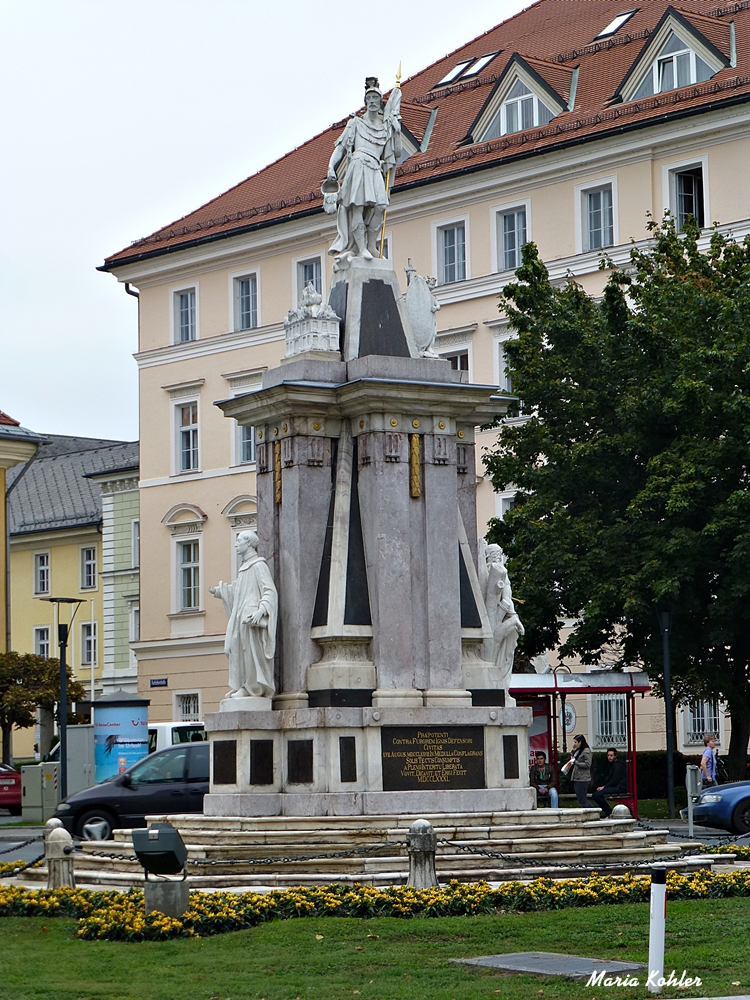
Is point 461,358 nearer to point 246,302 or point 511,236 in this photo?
point 511,236

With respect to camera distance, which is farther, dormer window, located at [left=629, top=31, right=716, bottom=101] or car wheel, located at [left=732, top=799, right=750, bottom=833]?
dormer window, located at [left=629, top=31, right=716, bottom=101]

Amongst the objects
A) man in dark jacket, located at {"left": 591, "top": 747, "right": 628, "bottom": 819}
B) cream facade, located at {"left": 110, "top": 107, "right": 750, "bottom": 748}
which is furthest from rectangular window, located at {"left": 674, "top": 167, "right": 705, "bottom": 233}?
man in dark jacket, located at {"left": 591, "top": 747, "right": 628, "bottom": 819}

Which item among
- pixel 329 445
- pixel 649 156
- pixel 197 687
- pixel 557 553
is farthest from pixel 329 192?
pixel 197 687

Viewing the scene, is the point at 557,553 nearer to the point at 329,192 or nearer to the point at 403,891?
the point at 329,192

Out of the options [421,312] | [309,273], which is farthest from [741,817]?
[309,273]

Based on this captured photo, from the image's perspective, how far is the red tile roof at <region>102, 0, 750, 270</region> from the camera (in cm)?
4938

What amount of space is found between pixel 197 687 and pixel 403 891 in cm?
4363

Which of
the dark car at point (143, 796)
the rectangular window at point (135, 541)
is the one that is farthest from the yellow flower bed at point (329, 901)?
the rectangular window at point (135, 541)

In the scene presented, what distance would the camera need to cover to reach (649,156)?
49.0 meters

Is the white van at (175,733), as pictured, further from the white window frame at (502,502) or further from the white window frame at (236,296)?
the white window frame at (236,296)

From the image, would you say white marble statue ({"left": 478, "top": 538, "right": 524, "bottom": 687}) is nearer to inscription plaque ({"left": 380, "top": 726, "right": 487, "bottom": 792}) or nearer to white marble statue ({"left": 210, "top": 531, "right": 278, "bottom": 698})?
inscription plaque ({"left": 380, "top": 726, "right": 487, "bottom": 792})

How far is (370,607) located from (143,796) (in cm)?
797

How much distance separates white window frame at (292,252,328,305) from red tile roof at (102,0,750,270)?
1342 mm

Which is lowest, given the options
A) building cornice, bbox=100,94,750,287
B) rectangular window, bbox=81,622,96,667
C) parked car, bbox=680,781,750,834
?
parked car, bbox=680,781,750,834
